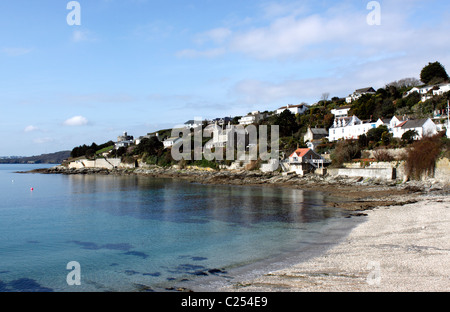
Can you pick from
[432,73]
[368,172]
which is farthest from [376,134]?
[432,73]

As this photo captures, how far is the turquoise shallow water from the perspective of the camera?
11.1m

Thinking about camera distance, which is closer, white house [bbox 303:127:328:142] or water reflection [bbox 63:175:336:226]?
water reflection [bbox 63:175:336:226]

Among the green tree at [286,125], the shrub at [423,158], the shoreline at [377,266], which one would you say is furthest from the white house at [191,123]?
the shoreline at [377,266]

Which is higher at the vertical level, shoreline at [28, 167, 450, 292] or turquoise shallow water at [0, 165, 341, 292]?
shoreline at [28, 167, 450, 292]

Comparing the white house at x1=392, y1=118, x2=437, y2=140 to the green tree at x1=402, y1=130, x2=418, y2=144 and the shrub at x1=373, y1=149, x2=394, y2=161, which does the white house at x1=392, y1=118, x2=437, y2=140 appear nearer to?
the green tree at x1=402, y1=130, x2=418, y2=144

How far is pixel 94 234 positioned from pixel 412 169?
30565 millimetres

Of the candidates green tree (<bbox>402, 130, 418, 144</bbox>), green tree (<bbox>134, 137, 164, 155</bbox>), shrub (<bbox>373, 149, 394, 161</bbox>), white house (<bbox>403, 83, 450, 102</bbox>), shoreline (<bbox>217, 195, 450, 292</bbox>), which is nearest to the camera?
shoreline (<bbox>217, 195, 450, 292</bbox>)

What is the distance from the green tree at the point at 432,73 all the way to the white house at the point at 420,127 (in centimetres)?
3084

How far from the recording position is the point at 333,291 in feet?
27.5

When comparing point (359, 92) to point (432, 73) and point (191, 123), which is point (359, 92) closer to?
point (432, 73)

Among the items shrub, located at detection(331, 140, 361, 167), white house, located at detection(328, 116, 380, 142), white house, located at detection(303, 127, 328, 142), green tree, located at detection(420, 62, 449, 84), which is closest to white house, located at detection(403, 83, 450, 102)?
green tree, located at detection(420, 62, 449, 84)

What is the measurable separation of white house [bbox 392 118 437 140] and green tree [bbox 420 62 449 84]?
101 feet

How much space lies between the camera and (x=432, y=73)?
6638cm

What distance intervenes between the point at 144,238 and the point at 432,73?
71.4 meters
